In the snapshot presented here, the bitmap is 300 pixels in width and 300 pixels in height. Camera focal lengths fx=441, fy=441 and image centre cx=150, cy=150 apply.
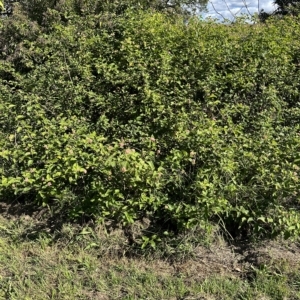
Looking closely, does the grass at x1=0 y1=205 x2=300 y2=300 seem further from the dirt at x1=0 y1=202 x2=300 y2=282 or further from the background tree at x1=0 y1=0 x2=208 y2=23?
the background tree at x1=0 y1=0 x2=208 y2=23

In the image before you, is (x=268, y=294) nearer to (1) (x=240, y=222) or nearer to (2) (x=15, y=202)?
(1) (x=240, y=222)

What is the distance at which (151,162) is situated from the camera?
11.0ft

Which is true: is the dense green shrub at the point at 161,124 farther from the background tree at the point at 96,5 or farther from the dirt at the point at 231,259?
the background tree at the point at 96,5

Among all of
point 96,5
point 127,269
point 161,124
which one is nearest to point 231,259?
point 127,269

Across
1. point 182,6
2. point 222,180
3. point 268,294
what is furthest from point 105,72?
point 182,6

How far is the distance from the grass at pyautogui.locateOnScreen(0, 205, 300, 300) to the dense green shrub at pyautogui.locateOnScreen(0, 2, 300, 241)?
0.22 m

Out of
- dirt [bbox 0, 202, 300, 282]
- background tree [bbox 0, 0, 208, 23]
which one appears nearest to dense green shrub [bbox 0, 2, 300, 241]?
dirt [bbox 0, 202, 300, 282]

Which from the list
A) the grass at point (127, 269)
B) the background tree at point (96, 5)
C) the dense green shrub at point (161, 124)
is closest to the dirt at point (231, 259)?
the grass at point (127, 269)

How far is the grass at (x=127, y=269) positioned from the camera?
2984 mm

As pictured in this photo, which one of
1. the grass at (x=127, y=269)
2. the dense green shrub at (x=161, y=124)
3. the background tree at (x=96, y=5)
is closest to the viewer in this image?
the grass at (x=127, y=269)

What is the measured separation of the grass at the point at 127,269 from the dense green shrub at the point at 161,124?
0.73 ft

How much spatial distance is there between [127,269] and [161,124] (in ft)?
4.34

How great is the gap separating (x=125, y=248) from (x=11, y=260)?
87cm

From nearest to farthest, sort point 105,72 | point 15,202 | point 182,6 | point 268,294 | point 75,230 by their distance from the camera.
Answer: point 268,294 → point 75,230 → point 15,202 → point 105,72 → point 182,6
